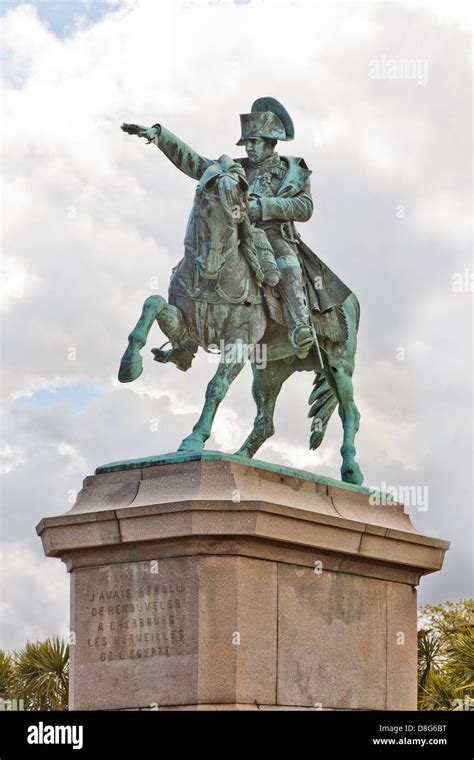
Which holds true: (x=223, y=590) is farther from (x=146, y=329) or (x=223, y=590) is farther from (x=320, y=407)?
(x=320, y=407)

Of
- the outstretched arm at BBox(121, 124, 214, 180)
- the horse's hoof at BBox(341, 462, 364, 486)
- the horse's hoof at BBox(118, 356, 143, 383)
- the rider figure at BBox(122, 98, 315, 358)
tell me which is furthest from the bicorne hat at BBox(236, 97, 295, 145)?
the horse's hoof at BBox(341, 462, 364, 486)

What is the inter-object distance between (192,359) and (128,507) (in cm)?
202

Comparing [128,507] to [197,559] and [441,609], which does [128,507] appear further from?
[441,609]

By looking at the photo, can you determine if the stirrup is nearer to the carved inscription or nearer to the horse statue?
the horse statue

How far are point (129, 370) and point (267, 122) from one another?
131 inches

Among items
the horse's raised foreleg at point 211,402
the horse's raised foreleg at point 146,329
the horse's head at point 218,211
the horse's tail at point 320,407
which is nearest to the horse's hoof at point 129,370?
the horse's raised foreleg at point 146,329

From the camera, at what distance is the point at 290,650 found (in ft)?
46.7

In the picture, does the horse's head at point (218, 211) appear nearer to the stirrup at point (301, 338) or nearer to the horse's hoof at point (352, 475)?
the stirrup at point (301, 338)

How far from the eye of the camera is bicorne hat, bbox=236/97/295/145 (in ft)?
54.3

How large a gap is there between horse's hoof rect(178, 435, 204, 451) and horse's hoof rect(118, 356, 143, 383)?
720mm

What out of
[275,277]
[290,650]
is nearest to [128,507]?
[290,650]

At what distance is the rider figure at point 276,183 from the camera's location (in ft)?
51.4

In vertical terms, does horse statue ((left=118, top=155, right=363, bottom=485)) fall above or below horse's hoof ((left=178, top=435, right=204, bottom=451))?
above
